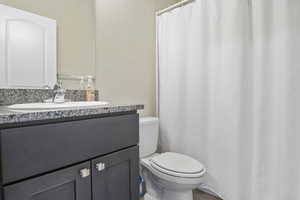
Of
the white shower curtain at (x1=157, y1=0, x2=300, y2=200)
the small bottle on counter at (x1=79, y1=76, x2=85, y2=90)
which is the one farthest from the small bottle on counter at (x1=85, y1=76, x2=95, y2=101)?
the white shower curtain at (x1=157, y1=0, x2=300, y2=200)

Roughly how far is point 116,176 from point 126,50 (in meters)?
1.22

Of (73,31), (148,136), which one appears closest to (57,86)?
(73,31)

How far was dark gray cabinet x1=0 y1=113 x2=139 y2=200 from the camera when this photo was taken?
0.60 metres

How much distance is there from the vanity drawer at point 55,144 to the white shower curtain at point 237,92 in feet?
3.21

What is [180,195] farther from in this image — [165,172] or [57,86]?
[57,86]

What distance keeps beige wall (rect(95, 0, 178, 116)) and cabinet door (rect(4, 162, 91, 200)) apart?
0.88 m

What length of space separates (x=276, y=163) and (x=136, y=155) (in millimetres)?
1039

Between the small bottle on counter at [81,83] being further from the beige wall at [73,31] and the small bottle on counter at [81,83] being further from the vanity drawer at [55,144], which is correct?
the vanity drawer at [55,144]

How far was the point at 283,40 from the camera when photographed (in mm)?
1265

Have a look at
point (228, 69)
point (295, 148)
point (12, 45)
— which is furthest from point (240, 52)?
point (12, 45)

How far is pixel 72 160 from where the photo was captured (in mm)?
750

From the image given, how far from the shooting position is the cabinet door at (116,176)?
846mm

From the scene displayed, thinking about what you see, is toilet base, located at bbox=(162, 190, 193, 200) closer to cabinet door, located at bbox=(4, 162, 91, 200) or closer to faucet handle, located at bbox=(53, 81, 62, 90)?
cabinet door, located at bbox=(4, 162, 91, 200)

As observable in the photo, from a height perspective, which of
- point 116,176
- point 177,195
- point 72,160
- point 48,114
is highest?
point 48,114
